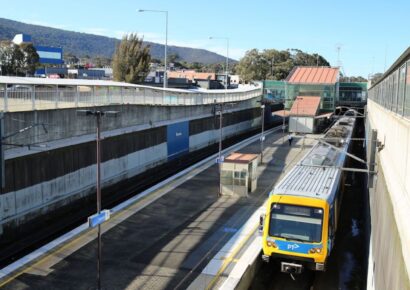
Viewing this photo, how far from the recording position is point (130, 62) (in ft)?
287

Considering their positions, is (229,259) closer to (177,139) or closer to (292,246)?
(292,246)

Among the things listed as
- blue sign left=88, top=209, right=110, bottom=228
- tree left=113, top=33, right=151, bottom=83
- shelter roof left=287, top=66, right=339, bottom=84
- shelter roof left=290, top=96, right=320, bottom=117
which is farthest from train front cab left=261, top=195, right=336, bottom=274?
tree left=113, top=33, right=151, bottom=83

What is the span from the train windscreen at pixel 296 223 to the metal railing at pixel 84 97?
479 inches

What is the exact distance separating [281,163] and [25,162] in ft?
70.9

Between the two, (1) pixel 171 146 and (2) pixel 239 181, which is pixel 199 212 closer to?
(2) pixel 239 181

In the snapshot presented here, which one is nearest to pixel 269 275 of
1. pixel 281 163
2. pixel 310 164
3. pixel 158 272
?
pixel 158 272

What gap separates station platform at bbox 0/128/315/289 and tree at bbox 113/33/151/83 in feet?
209

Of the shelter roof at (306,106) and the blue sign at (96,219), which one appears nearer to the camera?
the blue sign at (96,219)

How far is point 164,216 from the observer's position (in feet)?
70.2

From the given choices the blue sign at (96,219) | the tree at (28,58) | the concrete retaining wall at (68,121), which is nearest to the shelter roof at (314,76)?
the concrete retaining wall at (68,121)

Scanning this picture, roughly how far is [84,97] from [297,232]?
16.3 metres

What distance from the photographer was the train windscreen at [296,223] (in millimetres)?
14859

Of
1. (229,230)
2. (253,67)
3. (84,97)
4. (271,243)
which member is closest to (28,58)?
(253,67)

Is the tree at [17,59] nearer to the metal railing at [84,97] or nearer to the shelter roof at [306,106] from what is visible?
the shelter roof at [306,106]
